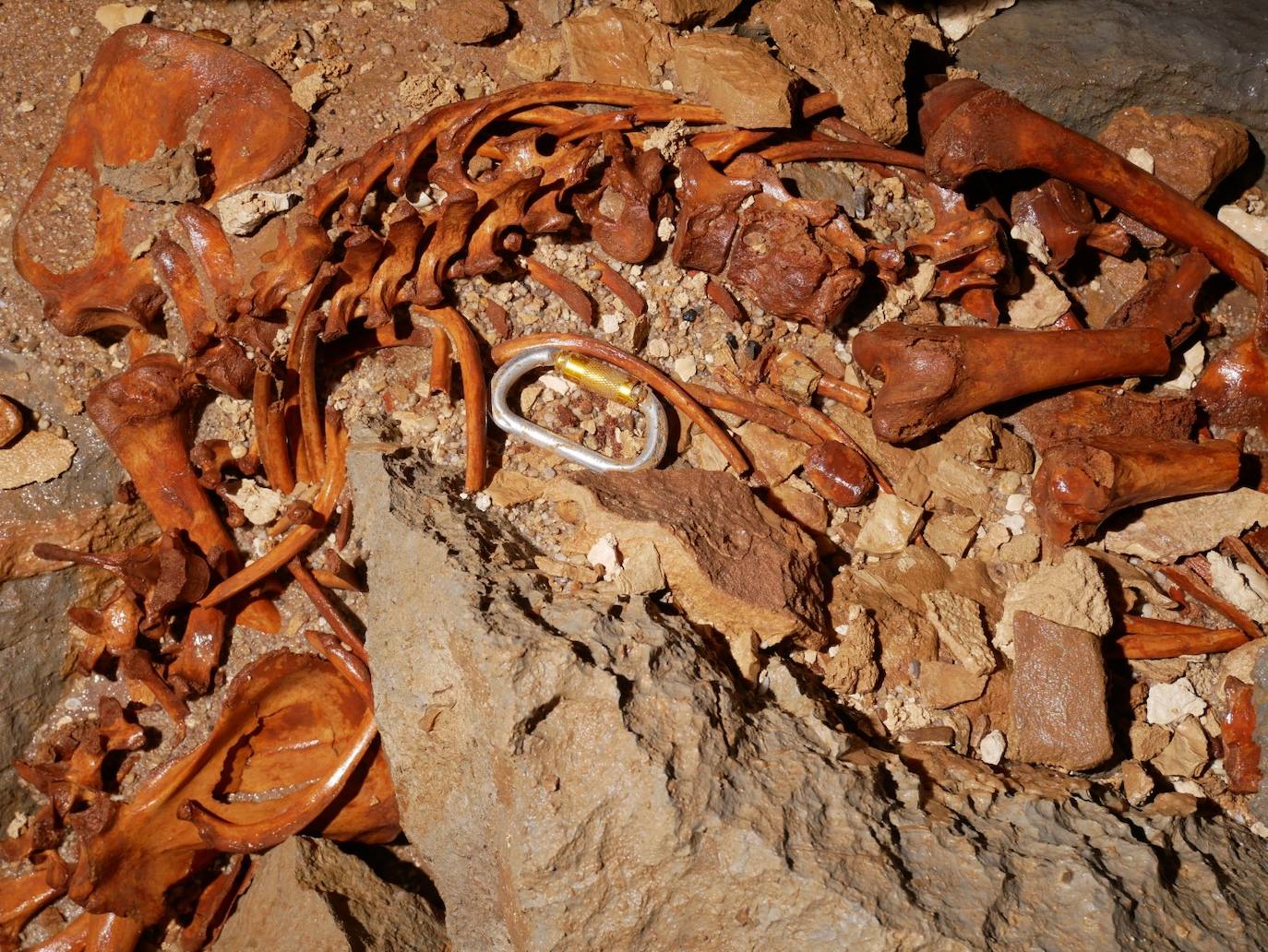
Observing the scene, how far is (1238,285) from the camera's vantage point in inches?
111

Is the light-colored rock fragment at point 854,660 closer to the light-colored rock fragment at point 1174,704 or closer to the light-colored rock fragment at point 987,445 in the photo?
the light-colored rock fragment at point 987,445

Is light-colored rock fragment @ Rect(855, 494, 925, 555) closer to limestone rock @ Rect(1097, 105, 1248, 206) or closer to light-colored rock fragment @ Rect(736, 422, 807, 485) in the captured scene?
light-colored rock fragment @ Rect(736, 422, 807, 485)

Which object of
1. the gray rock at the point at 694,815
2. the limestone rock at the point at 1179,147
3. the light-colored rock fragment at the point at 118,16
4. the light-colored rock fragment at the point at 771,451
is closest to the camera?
the gray rock at the point at 694,815

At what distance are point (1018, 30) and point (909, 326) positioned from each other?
4.02 ft

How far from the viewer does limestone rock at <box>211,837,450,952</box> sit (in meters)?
2.10

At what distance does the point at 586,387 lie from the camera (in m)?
2.38

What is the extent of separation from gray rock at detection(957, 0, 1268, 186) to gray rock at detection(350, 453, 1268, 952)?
2000mm

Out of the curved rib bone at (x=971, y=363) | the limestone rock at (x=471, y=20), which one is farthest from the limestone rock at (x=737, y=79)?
the curved rib bone at (x=971, y=363)

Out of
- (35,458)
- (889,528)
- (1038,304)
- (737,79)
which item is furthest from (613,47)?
(35,458)

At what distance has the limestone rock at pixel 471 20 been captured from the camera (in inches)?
103

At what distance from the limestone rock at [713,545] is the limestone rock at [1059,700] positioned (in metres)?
0.48

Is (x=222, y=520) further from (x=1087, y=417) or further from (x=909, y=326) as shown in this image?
(x=1087, y=417)

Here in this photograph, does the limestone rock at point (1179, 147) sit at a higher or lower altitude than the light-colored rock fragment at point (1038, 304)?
higher

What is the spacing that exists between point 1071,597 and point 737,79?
1517 mm
